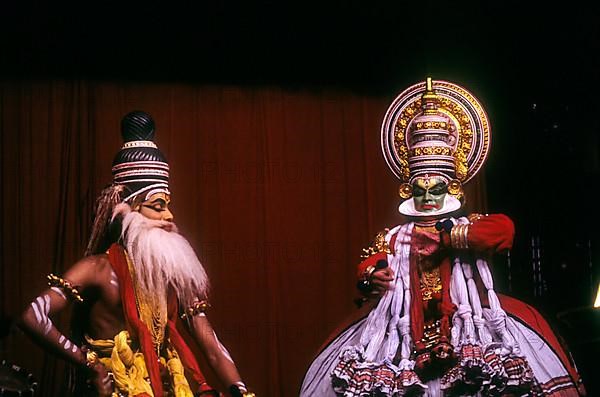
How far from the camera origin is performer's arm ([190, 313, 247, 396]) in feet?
13.6

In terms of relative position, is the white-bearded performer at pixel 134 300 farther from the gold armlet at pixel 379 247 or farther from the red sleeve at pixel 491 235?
the red sleeve at pixel 491 235

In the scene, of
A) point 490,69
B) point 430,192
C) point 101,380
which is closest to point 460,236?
point 430,192

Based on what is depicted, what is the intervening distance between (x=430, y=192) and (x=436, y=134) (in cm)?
22

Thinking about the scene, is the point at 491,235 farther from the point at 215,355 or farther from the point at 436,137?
the point at 215,355

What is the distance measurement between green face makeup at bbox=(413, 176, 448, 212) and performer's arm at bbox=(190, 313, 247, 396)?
0.92 m

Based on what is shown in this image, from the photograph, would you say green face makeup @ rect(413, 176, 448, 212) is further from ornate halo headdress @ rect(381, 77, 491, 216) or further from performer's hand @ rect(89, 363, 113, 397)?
performer's hand @ rect(89, 363, 113, 397)

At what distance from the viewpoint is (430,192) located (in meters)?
4.43

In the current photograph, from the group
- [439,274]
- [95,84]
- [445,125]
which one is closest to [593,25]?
[445,125]

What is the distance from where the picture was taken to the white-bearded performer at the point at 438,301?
406 centimetres

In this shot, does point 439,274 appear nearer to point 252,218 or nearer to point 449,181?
point 449,181

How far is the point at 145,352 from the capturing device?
398 cm

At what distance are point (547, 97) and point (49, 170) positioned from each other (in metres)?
2.40

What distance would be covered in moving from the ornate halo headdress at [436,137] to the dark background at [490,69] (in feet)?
3.58

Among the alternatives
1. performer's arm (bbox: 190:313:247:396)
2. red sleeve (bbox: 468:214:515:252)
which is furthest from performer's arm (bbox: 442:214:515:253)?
performer's arm (bbox: 190:313:247:396)
